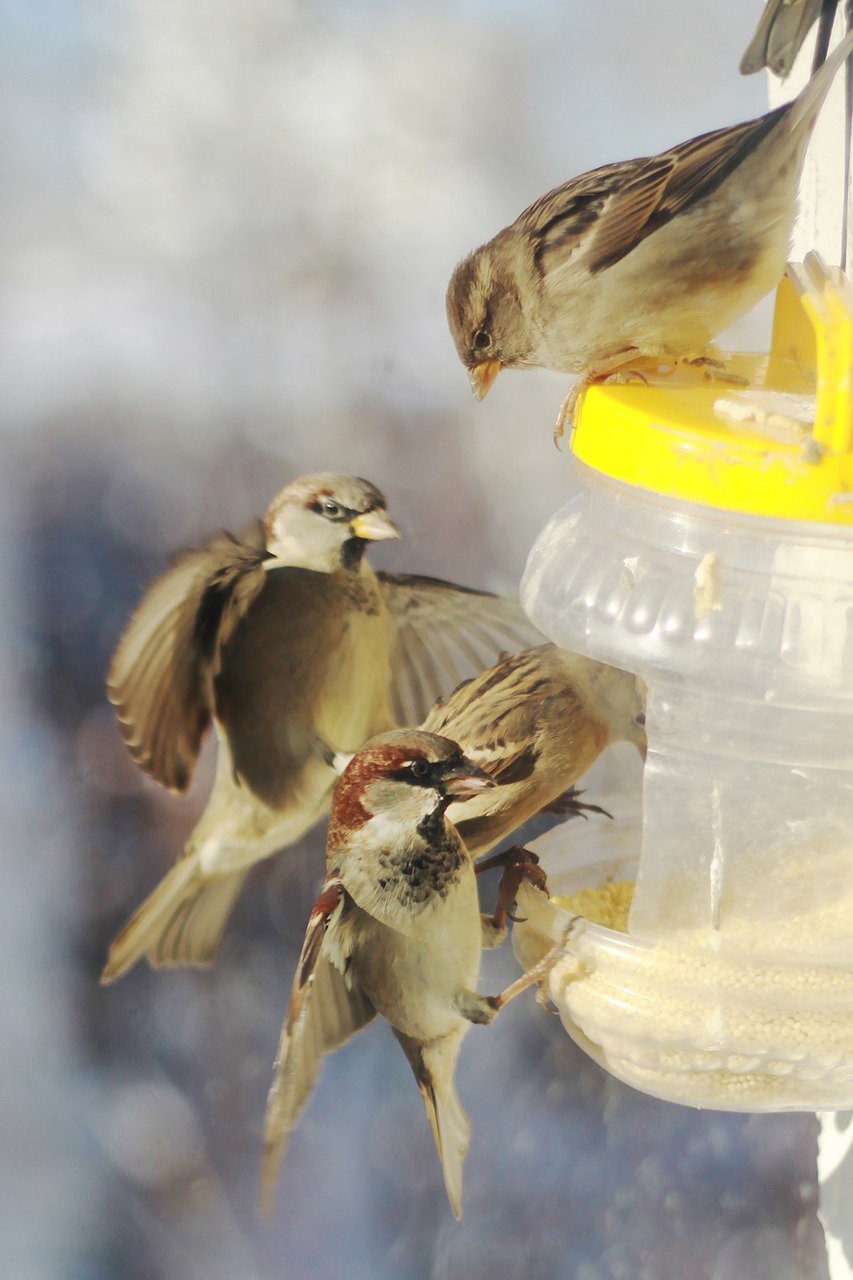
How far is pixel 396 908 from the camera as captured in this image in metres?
0.73

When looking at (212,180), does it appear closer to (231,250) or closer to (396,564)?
(231,250)

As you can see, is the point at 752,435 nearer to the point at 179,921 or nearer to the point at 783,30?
the point at 783,30

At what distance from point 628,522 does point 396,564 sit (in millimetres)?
274

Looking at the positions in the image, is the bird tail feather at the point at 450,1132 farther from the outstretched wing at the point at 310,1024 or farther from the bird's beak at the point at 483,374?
the bird's beak at the point at 483,374

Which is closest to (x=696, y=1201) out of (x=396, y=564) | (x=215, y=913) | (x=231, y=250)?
(x=215, y=913)

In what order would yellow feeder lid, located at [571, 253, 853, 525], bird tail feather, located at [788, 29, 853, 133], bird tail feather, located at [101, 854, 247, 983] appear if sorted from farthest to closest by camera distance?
bird tail feather, located at [101, 854, 247, 983], bird tail feather, located at [788, 29, 853, 133], yellow feeder lid, located at [571, 253, 853, 525]

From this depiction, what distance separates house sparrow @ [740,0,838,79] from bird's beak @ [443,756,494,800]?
52 cm

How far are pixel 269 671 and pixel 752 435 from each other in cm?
41

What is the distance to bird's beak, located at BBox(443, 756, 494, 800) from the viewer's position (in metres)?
0.72

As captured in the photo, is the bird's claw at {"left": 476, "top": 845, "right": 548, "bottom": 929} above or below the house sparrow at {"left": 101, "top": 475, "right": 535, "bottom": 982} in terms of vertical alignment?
below

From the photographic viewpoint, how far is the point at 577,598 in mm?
601

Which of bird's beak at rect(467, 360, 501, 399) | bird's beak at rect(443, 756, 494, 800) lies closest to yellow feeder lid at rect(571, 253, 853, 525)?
bird's beak at rect(467, 360, 501, 399)

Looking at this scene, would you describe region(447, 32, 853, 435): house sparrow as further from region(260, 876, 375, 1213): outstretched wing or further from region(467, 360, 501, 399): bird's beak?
region(260, 876, 375, 1213): outstretched wing

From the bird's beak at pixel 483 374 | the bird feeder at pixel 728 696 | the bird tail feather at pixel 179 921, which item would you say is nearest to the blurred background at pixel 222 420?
the bird tail feather at pixel 179 921
